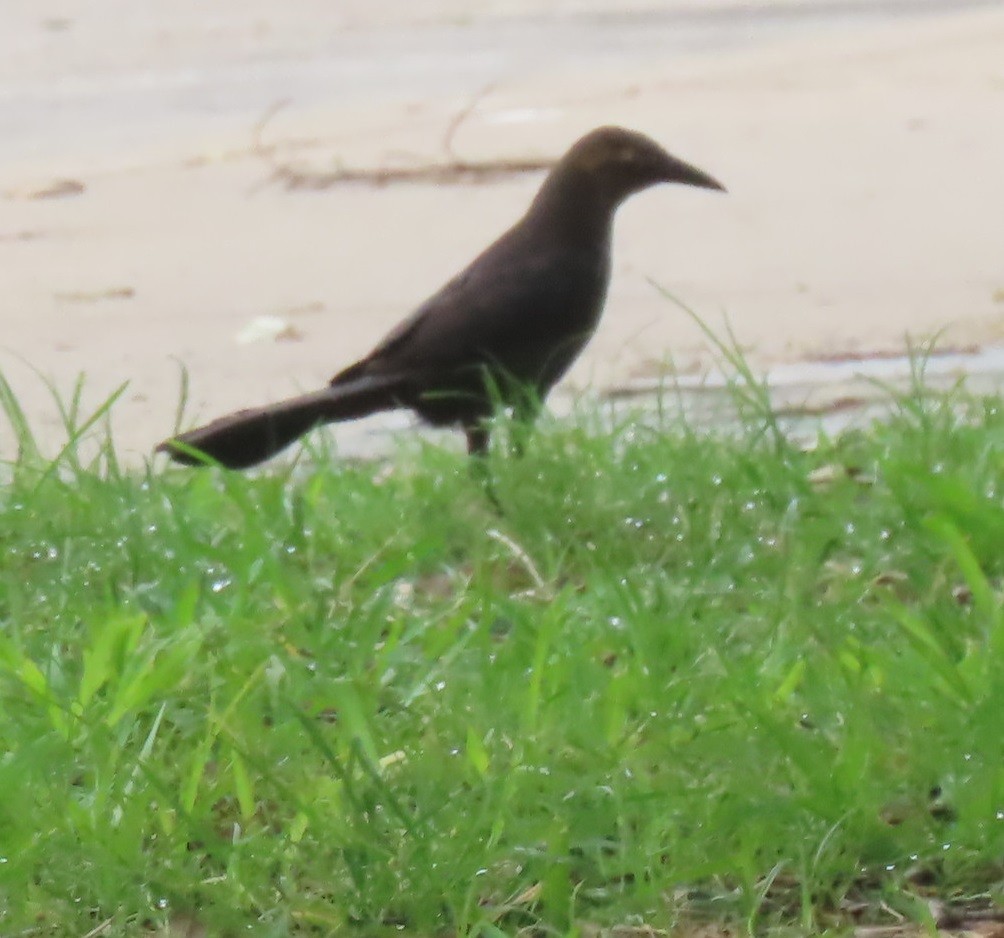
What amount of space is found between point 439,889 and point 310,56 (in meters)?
7.84

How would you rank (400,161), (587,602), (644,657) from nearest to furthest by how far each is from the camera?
1. (644,657)
2. (587,602)
3. (400,161)

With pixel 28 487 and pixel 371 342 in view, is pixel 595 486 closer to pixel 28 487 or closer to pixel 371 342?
pixel 28 487

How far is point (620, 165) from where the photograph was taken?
3.97 metres

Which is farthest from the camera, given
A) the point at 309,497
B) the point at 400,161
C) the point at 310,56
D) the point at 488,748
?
the point at 310,56

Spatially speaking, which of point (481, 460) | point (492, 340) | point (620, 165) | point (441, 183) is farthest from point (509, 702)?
point (441, 183)

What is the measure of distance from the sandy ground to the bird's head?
0.41 m

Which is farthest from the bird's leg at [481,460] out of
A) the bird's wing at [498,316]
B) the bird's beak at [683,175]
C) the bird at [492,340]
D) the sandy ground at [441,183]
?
the bird's beak at [683,175]

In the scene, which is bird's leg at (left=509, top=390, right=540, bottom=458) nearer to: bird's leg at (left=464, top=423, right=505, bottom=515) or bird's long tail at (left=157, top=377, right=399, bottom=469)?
bird's leg at (left=464, top=423, right=505, bottom=515)

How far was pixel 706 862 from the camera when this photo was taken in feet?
7.06

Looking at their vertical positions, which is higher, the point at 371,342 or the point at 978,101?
the point at 978,101

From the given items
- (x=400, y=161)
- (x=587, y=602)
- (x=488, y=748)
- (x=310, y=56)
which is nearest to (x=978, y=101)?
(x=400, y=161)

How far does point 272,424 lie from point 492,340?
0.47 meters

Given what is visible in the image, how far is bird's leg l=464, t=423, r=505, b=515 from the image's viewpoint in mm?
3496

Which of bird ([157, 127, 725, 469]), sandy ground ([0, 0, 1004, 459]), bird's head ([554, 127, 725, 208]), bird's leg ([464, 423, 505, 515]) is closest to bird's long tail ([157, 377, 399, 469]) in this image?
bird ([157, 127, 725, 469])
